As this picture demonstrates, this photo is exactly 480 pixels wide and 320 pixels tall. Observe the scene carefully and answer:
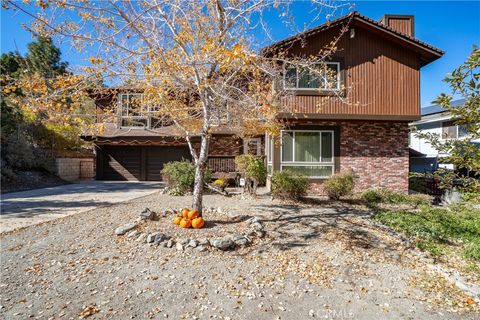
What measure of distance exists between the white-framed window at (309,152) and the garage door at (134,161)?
26.2 feet

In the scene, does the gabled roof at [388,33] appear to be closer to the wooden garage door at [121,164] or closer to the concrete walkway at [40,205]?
the concrete walkway at [40,205]

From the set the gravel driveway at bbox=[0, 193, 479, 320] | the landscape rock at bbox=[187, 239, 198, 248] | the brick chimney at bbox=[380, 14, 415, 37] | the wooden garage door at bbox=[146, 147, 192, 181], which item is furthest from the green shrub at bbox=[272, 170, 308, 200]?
the wooden garage door at bbox=[146, 147, 192, 181]

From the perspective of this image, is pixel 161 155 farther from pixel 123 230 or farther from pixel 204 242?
pixel 204 242

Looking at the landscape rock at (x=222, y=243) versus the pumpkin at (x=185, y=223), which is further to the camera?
the pumpkin at (x=185, y=223)

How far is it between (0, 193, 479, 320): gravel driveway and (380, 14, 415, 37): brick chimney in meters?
11.3

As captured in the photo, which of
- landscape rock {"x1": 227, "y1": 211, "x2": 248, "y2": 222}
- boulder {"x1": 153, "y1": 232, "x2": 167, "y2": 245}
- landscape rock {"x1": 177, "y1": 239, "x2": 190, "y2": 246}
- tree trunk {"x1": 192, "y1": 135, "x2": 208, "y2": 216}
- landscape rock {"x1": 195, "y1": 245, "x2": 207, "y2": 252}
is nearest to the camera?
landscape rock {"x1": 195, "y1": 245, "x2": 207, "y2": 252}

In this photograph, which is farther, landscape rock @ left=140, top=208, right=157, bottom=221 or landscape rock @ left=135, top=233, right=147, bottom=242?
landscape rock @ left=140, top=208, right=157, bottom=221

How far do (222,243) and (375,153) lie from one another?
9.80 meters

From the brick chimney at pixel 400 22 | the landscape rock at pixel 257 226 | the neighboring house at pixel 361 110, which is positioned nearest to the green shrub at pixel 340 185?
the neighboring house at pixel 361 110

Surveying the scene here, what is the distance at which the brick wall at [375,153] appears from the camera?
40.9ft

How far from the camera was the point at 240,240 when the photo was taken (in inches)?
208

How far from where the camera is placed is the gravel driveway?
11.3 feet

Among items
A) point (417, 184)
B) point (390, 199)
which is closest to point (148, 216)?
point (390, 199)

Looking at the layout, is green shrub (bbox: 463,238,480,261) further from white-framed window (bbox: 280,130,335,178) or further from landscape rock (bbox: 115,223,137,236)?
white-framed window (bbox: 280,130,335,178)
